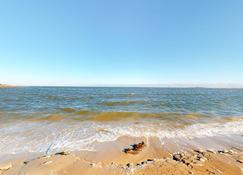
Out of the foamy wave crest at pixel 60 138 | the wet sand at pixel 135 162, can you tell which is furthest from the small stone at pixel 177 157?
the foamy wave crest at pixel 60 138

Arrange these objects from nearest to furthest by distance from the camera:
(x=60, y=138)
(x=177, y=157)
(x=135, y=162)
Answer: (x=135, y=162) < (x=177, y=157) < (x=60, y=138)

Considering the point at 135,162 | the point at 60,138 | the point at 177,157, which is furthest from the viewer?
the point at 60,138

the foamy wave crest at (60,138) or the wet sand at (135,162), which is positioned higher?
the wet sand at (135,162)

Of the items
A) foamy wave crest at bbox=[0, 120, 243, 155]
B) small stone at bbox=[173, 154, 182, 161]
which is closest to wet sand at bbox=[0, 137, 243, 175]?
small stone at bbox=[173, 154, 182, 161]

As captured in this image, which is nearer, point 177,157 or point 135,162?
point 135,162

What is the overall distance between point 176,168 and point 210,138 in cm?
394

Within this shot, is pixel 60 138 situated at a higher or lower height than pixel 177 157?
lower

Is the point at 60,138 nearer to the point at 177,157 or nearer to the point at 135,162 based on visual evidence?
the point at 135,162

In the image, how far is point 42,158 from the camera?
4625 millimetres

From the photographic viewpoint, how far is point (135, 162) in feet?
14.6

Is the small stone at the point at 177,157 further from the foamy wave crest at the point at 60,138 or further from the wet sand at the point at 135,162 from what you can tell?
the foamy wave crest at the point at 60,138

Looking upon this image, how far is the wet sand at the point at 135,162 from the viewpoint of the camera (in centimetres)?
389

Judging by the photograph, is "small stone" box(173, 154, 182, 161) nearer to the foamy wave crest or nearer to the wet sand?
the wet sand

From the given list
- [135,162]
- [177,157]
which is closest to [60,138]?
[135,162]
